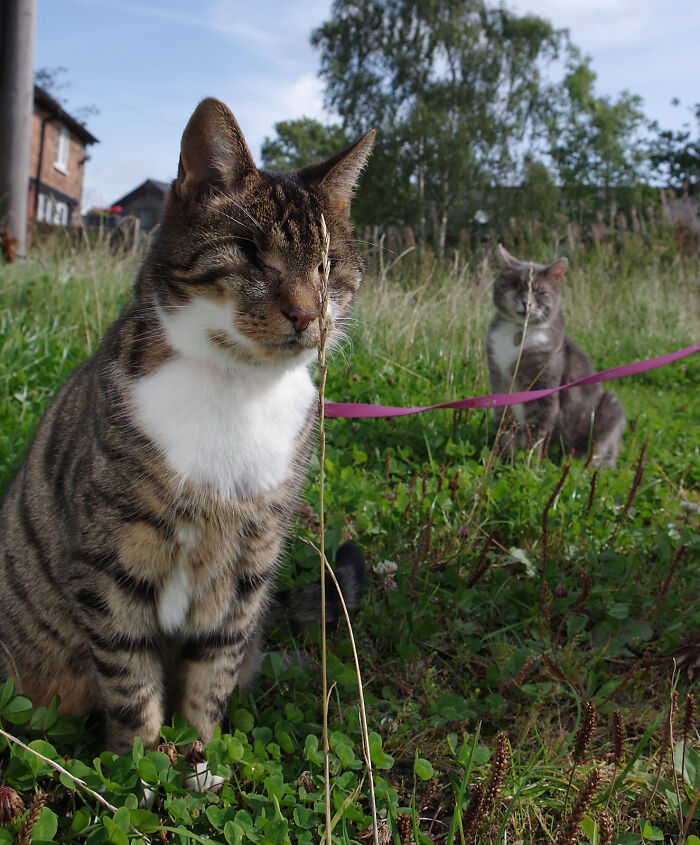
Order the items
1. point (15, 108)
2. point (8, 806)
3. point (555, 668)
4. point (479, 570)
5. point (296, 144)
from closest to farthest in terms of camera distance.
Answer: point (8, 806)
point (555, 668)
point (479, 570)
point (15, 108)
point (296, 144)

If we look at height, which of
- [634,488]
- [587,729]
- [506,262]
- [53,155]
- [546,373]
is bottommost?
[587,729]

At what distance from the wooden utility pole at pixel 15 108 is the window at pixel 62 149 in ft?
82.8

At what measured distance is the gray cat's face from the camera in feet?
14.2

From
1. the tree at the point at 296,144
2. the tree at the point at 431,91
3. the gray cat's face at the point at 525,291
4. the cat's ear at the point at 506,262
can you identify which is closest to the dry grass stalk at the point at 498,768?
the gray cat's face at the point at 525,291

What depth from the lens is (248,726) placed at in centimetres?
174

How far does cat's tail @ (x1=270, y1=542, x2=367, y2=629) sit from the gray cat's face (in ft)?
8.68

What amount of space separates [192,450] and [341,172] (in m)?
0.89

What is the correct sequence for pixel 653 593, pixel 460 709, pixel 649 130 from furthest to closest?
1. pixel 649 130
2. pixel 653 593
3. pixel 460 709

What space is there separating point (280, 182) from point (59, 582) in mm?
1240

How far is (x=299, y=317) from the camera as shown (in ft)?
4.83

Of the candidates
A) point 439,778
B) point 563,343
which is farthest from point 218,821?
point 563,343

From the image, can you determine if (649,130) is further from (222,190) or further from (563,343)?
(222,190)

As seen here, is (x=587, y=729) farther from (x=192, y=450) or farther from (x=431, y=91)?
(x=431, y=91)

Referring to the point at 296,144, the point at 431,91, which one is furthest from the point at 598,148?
the point at 296,144
